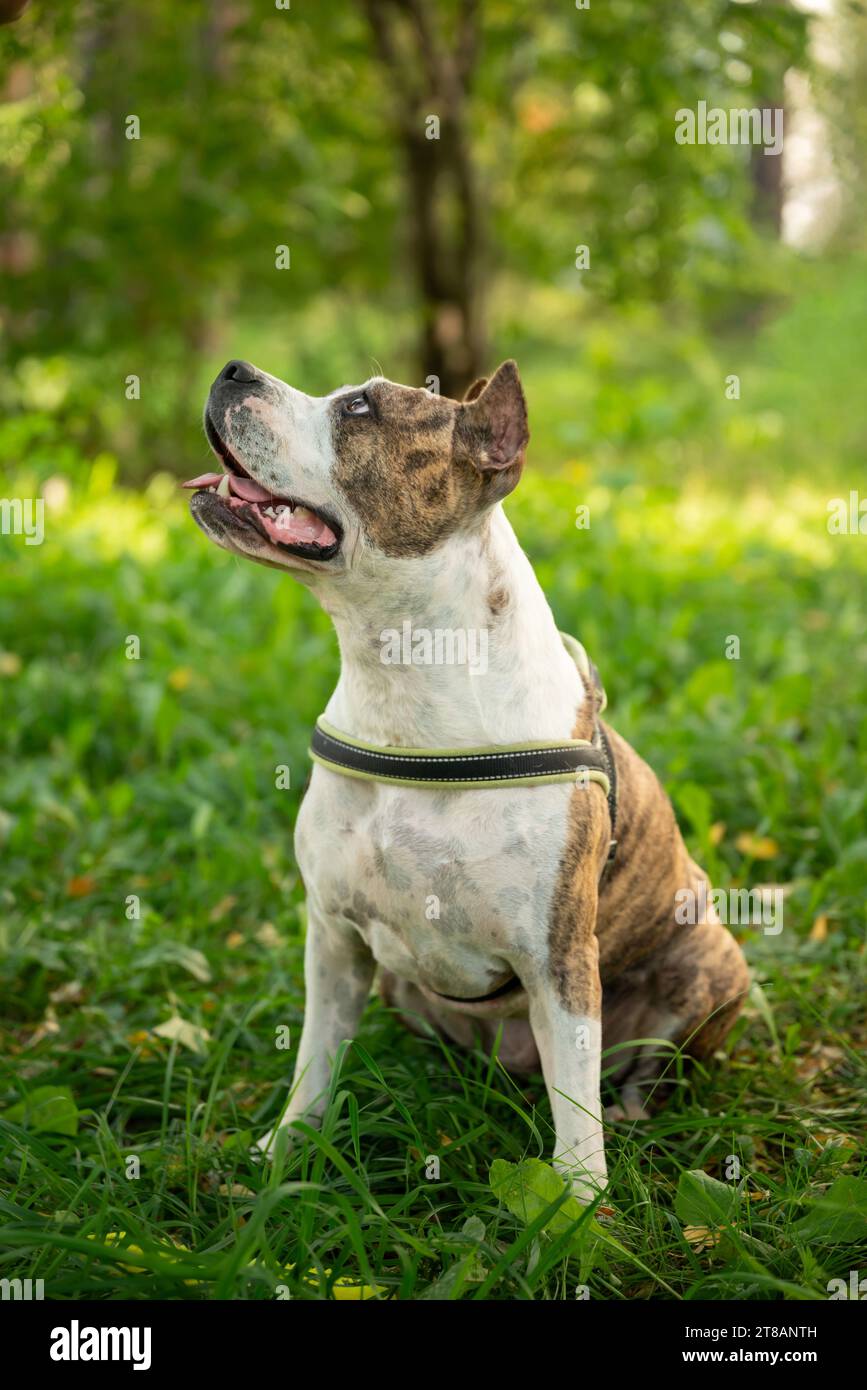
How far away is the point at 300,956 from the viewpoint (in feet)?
12.0

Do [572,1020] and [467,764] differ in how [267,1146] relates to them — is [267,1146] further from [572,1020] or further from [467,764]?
[467,764]

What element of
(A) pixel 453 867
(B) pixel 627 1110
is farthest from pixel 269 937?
(A) pixel 453 867

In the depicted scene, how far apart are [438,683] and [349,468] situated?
0.44 metres

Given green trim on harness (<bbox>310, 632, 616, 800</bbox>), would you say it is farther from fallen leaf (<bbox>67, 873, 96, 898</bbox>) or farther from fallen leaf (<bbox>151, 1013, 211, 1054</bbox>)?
fallen leaf (<bbox>67, 873, 96, 898</bbox>)

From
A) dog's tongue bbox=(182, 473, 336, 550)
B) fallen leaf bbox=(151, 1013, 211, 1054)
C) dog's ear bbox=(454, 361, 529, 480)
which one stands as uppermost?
dog's ear bbox=(454, 361, 529, 480)

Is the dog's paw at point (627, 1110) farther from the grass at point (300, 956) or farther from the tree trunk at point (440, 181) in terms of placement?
the tree trunk at point (440, 181)

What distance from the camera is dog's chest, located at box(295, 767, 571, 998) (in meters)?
2.50

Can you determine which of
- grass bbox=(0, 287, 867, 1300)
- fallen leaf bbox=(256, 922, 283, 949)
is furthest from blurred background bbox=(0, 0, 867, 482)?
fallen leaf bbox=(256, 922, 283, 949)

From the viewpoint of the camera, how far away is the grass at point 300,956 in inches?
94.9

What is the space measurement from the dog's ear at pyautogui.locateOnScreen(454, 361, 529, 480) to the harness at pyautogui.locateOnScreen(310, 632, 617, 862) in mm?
506

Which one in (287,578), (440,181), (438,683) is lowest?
(438,683)

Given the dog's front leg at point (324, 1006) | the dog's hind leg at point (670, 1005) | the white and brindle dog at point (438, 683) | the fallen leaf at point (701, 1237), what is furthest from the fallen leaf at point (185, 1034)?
the fallen leaf at point (701, 1237)

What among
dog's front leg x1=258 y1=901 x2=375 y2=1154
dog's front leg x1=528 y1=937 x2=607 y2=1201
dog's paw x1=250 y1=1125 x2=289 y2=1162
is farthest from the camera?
dog's front leg x1=258 y1=901 x2=375 y2=1154
